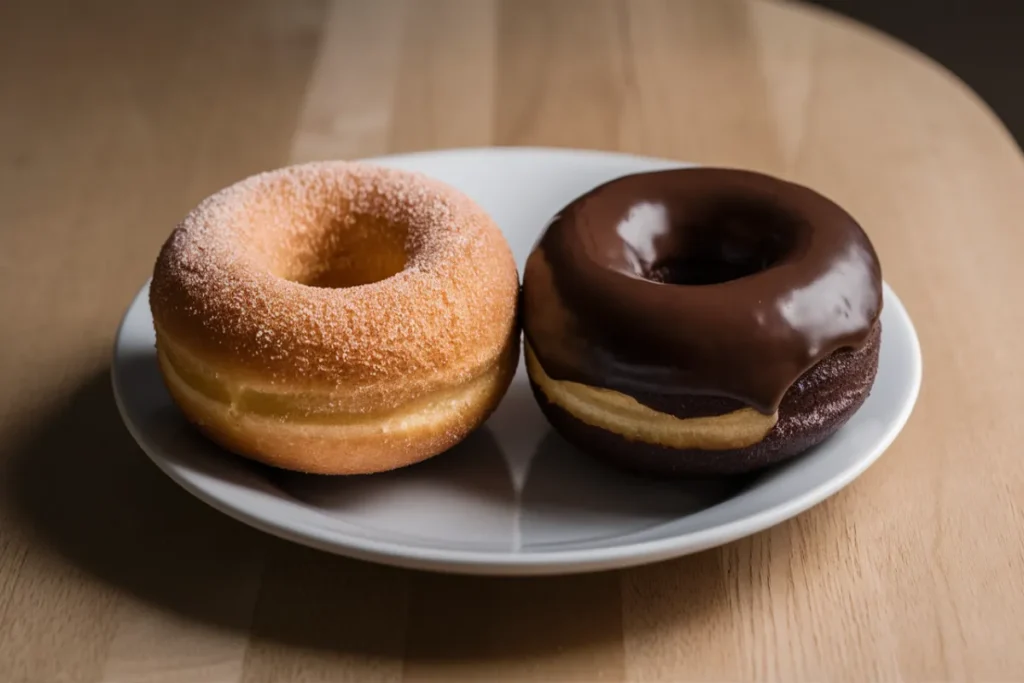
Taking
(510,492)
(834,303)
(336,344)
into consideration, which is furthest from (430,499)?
(834,303)

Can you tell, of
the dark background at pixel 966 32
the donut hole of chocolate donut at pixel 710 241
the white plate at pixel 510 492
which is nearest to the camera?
the white plate at pixel 510 492

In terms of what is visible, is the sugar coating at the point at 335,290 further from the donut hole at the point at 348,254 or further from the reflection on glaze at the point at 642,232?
the reflection on glaze at the point at 642,232

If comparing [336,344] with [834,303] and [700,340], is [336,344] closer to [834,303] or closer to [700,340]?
[700,340]

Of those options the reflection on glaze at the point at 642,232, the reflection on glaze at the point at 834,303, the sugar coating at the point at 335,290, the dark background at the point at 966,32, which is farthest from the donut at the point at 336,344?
the dark background at the point at 966,32

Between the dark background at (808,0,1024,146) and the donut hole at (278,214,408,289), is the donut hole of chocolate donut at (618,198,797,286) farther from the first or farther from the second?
the dark background at (808,0,1024,146)

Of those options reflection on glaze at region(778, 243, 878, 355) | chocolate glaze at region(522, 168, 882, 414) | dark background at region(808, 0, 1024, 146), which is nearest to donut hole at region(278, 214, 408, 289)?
chocolate glaze at region(522, 168, 882, 414)

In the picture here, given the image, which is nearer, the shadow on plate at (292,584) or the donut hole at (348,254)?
the shadow on plate at (292,584)
